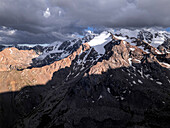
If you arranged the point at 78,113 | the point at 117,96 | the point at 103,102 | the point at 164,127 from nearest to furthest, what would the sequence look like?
the point at 164,127 → the point at 78,113 → the point at 103,102 → the point at 117,96

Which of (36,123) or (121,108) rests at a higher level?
(121,108)

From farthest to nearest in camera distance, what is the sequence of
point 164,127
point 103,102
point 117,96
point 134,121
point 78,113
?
point 117,96 → point 103,102 → point 78,113 → point 134,121 → point 164,127

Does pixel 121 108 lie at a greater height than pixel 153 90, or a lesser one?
lesser

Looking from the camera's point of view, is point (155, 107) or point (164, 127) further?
point (155, 107)

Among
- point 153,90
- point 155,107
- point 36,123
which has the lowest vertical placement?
point 36,123

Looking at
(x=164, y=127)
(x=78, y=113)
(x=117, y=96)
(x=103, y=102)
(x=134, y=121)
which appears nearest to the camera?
(x=164, y=127)

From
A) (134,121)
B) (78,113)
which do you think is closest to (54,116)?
(78,113)

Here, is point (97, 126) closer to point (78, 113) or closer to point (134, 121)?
point (78, 113)

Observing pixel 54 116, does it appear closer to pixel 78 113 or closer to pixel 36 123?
pixel 36 123

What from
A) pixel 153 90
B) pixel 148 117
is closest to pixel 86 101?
pixel 148 117
